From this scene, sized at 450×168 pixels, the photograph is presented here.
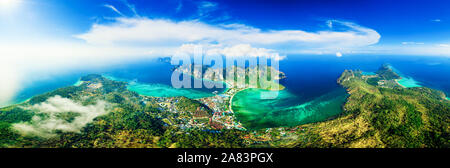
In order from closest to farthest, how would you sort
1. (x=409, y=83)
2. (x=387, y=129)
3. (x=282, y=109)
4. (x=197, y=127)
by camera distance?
(x=387, y=129), (x=197, y=127), (x=282, y=109), (x=409, y=83)

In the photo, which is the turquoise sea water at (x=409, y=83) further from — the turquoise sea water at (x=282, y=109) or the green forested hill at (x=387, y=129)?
the green forested hill at (x=387, y=129)

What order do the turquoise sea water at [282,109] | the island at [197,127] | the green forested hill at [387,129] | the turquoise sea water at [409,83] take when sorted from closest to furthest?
the green forested hill at [387,129] < the island at [197,127] < the turquoise sea water at [282,109] < the turquoise sea water at [409,83]

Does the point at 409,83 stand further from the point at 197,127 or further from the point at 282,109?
the point at 197,127

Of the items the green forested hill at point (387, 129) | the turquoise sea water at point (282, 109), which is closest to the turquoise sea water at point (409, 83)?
the turquoise sea water at point (282, 109)

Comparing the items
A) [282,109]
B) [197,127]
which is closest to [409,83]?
[282,109]

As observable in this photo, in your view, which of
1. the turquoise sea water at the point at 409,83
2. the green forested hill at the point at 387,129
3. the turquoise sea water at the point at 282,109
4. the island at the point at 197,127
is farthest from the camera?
the turquoise sea water at the point at 409,83

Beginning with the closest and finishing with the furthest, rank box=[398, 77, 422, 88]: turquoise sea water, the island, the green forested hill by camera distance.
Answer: the green forested hill < the island < box=[398, 77, 422, 88]: turquoise sea water

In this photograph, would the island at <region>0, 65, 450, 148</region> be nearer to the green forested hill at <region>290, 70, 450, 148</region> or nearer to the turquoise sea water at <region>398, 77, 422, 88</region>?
the green forested hill at <region>290, 70, 450, 148</region>

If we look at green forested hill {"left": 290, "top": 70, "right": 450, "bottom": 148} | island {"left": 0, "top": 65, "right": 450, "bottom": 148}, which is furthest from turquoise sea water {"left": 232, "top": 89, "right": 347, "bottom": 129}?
green forested hill {"left": 290, "top": 70, "right": 450, "bottom": 148}

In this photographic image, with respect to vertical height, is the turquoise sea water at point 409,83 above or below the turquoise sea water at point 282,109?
above

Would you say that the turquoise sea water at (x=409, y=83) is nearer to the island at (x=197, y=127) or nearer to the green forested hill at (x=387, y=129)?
the island at (x=197, y=127)

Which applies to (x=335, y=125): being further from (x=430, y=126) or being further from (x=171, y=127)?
(x=171, y=127)

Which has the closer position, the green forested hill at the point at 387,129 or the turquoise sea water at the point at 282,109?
the green forested hill at the point at 387,129
